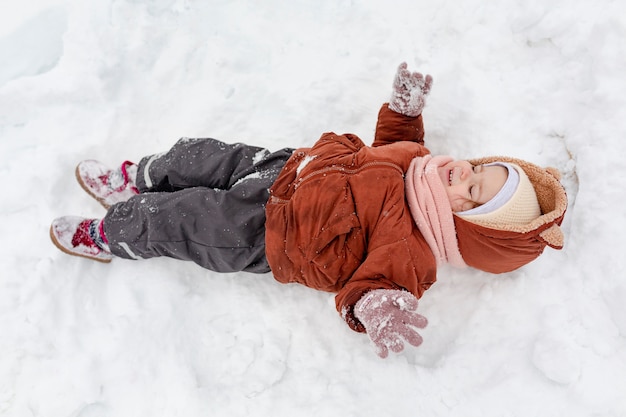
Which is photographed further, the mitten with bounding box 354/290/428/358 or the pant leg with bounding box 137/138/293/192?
the pant leg with bounding box 137/138/293/192

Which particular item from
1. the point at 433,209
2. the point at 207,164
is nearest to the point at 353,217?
the point at 433,209

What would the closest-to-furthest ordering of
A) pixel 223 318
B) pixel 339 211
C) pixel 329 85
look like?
1. pixel 339 211
2. pixel 223 318
3. pixel 329 85

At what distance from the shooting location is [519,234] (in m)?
1.79

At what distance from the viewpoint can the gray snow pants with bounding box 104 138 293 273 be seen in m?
2.10

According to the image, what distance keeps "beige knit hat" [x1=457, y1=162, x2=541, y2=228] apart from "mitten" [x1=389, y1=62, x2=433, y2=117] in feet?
1.91

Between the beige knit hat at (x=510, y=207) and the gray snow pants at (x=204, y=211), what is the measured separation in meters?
0.95

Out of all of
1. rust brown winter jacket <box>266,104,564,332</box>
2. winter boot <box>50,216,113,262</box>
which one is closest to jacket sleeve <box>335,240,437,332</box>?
rust brown winter jacket <box>266,104,564,332</box>

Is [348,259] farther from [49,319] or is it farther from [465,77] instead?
[49,319]

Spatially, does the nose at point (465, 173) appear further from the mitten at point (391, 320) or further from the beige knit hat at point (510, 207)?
the mitten at point (391, 320)

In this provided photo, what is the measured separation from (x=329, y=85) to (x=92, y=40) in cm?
144

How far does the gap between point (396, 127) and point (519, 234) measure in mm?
804

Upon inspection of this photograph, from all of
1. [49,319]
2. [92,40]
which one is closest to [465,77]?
[92,40]

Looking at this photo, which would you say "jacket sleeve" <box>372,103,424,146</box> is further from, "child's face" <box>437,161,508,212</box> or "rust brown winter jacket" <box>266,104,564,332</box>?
"child's face" <box>437,161,508,212</box>

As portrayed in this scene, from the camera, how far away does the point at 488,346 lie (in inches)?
84.2
